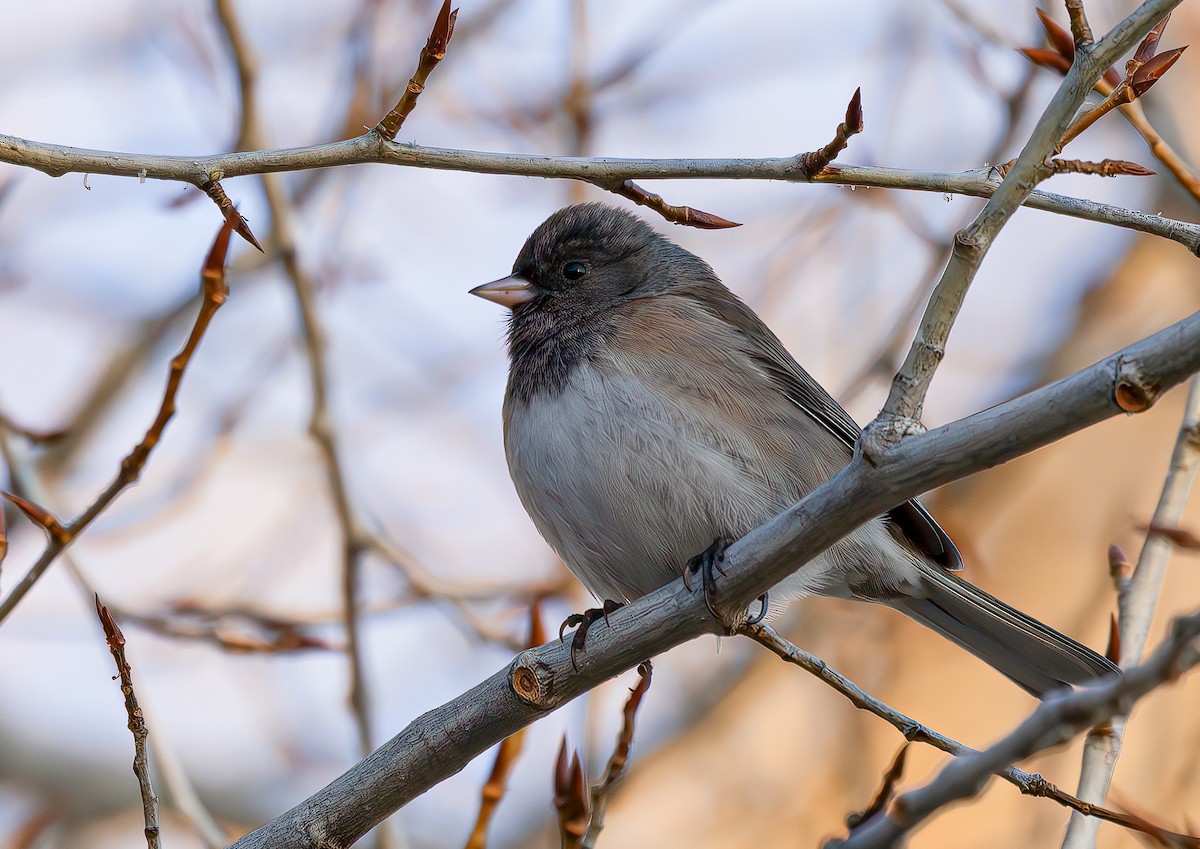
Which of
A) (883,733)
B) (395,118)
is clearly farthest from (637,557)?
(883,733)

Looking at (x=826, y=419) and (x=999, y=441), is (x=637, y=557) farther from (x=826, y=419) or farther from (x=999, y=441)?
(x=999, y=441)

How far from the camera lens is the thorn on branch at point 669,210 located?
235 cm

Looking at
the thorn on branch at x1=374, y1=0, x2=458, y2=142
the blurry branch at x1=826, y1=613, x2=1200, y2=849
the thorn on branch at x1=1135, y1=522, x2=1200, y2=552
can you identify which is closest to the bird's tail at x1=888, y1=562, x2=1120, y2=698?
the thorn on branch at x1=1135, y1=522, x2=1200, y2=552

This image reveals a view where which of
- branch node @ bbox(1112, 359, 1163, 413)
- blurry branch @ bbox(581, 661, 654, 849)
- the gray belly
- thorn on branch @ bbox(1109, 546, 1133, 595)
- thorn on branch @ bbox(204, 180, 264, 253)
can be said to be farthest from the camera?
the gray belly

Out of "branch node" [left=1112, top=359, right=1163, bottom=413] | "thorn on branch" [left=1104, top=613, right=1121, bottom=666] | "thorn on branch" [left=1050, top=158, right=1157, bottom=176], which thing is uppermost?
"thorn on branch" [left=1050, top=158, right=1157, bottom=176]

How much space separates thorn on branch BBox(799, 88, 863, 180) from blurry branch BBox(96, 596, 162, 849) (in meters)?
1.54

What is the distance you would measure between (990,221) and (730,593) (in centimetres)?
79

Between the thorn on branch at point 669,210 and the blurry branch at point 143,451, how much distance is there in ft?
2.51

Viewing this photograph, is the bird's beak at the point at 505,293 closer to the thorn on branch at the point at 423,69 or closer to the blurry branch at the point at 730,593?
the thorn on branch at the point at 423,69

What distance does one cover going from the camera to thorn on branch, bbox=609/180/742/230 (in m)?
2.35

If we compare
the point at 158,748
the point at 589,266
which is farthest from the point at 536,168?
the point at 158,748

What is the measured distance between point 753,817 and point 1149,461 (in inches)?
102

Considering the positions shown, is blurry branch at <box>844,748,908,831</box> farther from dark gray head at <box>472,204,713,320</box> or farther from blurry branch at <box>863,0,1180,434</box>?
dark gray head at <box>472,204,713,320</box>

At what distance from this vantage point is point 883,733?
545 cm
